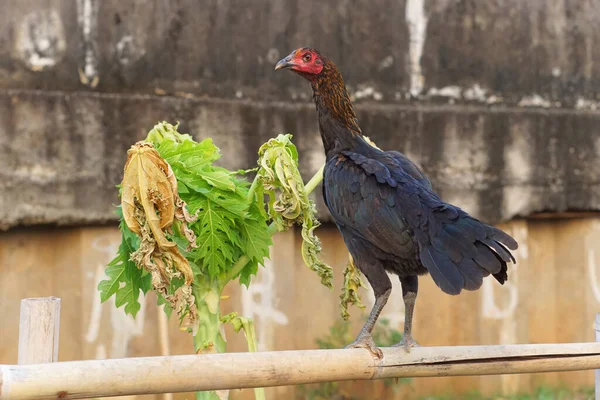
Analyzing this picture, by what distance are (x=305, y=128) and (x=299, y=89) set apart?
9.2 inches

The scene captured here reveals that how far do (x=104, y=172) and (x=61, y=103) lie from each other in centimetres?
43

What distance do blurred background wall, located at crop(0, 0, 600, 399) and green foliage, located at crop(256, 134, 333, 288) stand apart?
1655 mm

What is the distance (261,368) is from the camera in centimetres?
290

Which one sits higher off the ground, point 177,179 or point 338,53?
point 338,53

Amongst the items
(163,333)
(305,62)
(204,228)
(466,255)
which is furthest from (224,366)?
(163,333)

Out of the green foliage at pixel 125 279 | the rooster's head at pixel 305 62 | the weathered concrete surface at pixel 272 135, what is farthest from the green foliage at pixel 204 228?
the weathered concrete surface at pixel 272 135

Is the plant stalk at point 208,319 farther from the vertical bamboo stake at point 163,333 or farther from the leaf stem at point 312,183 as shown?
the vertical bamboo stake at point 163,333

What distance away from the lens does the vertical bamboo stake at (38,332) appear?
283 cm

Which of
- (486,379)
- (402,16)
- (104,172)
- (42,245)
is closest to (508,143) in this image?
(402,16)

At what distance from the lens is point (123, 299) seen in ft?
11.8

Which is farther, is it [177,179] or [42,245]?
[42,245]

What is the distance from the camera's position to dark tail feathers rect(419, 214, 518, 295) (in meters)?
3.20

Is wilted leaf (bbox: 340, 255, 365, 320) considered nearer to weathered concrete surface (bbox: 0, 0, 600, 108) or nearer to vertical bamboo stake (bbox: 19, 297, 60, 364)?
vertical bamboo stake (bbox: 19, 297, 60, 364)

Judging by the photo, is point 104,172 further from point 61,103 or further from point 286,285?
point 286,285
